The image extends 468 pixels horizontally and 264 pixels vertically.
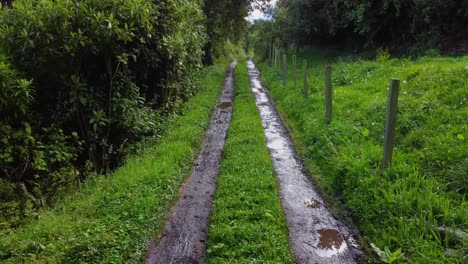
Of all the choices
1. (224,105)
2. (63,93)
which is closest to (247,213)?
(63,93)

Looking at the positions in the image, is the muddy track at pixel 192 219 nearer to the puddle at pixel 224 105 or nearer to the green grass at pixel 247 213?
the green grass at pixel 247 213

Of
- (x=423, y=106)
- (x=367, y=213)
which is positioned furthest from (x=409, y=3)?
(x=367, y=213)

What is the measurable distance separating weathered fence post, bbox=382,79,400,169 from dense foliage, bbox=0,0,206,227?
17.4 feet

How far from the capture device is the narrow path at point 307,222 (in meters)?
4.26

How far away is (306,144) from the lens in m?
8.18

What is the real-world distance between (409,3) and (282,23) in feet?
41.2

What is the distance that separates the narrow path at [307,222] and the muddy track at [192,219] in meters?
1.31

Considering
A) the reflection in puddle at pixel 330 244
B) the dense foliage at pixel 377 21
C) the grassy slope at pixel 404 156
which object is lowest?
the reflection in puddle at pixel 330 244

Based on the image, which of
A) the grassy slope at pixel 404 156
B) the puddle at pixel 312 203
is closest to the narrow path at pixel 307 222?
the puddle at pixel 312 203

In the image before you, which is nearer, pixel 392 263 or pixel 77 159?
pixel 392 263

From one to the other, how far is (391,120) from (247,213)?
9.09ft

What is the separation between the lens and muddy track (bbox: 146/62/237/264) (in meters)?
4.35

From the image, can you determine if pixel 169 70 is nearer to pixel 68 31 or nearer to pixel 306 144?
pixel 68 31

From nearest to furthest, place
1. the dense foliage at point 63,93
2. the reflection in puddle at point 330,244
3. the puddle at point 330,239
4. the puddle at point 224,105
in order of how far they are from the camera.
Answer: the reflection in puddle at point 330,244 → the puddle at point 330,239 → the dense foliage at point 63,93 → the puddle at point 224,105
